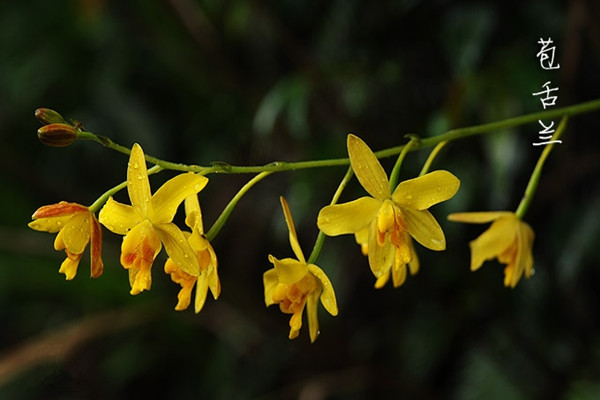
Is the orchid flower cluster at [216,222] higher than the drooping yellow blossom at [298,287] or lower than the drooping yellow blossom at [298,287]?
higher

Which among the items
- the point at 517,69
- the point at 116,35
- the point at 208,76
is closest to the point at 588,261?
the point at 517,69

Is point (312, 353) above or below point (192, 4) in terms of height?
below

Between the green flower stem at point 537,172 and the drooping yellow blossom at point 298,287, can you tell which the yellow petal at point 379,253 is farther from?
the green flower stem at point 537,172

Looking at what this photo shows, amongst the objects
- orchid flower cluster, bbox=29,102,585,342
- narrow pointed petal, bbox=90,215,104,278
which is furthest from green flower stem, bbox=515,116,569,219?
narrow pointed petal, bbox=90,215,104,278

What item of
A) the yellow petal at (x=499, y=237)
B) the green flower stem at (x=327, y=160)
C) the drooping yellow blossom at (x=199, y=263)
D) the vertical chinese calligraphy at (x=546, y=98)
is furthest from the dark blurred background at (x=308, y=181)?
the drooping yellow blossom at (x=199, y=263)

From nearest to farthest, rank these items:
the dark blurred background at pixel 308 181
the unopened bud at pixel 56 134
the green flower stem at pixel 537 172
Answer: the unopened bud at pixel 56 134, the green flower stem at pixel 537 172, the dark blurred background at pixel 308 181

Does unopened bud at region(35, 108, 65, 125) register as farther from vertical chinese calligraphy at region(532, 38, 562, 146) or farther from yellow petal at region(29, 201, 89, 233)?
vertical chinese calligraphy at region(532, 38, 562, 146)

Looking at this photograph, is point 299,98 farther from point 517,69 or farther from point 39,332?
point 39,332
